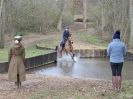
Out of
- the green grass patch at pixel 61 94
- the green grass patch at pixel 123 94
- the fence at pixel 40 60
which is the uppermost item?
Answer: the green grass patch at pixel 123 94

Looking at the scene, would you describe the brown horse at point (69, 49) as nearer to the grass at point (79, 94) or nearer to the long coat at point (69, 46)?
the long coat at point (69, 46)

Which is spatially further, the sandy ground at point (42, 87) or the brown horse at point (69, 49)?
the brown horse at point (69, 49)

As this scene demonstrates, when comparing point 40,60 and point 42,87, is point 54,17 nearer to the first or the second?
point 40,60

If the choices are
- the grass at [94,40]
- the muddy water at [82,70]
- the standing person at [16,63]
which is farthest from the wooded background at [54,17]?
the standing person at [16,63]

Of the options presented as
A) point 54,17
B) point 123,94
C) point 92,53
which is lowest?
point 92,53

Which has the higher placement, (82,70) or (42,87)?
(42,87)

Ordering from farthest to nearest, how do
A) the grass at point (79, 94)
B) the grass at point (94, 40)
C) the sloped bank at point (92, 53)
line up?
the grass at point (94, 40) → the sloped bank at point (92, 53) → the grass at point (79, 94)

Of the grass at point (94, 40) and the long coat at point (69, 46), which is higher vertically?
the long coat at point (69, 46)

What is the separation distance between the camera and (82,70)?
2388 centimetres

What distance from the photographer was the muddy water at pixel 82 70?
21.9 meters

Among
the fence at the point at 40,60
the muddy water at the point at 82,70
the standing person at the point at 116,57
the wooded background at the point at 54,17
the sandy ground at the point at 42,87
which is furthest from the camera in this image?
the wooded background at the point at 54,17

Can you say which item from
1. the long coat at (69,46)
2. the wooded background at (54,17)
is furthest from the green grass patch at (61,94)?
the wooded background at (54,17)

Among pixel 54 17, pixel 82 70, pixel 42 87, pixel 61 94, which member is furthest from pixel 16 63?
pixel 54 17

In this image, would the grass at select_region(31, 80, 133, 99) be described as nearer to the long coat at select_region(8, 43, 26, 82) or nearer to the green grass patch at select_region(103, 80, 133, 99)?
the green grass patch at select_region(103, 80, 133, 99)
